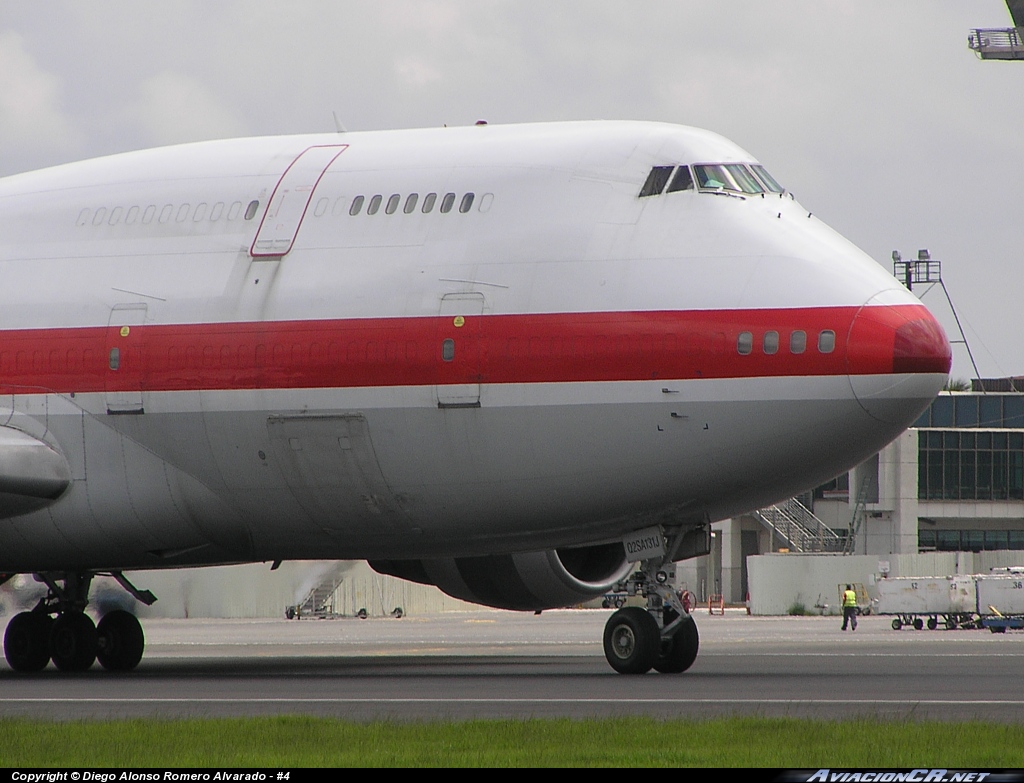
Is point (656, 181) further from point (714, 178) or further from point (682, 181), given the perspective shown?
point (714, 178)

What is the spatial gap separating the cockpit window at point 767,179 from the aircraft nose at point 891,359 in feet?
8.30

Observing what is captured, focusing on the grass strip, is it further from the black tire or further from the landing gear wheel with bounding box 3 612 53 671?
the landing gear wheel with bounding box 3 612 53 671

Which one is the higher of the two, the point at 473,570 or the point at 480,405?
the point at 480,405

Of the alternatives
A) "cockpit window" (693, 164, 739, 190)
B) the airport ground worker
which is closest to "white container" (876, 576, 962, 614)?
the airport ground worker

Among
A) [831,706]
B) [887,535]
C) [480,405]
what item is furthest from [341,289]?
[887,535]

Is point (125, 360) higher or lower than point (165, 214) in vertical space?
lower

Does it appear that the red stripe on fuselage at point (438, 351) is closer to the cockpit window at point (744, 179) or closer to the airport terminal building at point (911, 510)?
the cockpit window at point (744, 179)

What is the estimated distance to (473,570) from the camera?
2642cm

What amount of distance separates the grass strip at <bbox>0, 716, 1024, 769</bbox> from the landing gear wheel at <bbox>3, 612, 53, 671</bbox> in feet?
37.8

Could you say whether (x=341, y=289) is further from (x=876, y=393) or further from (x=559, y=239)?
(x=876, y=393)

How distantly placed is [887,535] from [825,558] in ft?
47.4

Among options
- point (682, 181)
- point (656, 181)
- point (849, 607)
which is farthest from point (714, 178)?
point (849, 607)

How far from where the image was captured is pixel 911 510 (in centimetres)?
8075

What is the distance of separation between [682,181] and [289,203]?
5.32 m
